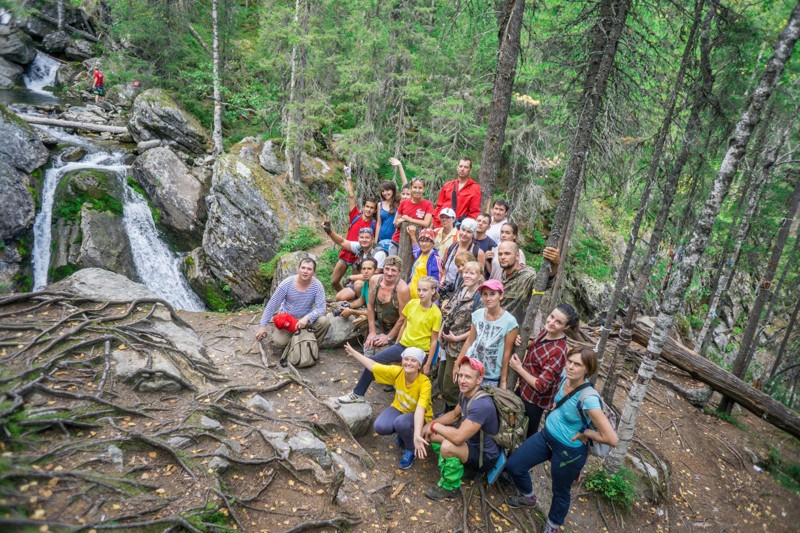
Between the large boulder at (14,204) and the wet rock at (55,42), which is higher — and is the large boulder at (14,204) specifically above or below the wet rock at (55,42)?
below

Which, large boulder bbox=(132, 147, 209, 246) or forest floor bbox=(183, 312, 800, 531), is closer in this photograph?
forest floor bbox=(183, 312, 800, 531)

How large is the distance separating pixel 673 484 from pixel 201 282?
15217mm

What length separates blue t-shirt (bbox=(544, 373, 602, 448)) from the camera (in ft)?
13.7

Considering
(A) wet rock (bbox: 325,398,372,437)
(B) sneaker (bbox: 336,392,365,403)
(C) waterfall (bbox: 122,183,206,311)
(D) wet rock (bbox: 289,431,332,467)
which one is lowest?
(C) waterfall (bbox: 122,183,206,311)

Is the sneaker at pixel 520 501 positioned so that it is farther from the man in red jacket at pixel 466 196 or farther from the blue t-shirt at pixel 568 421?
the man in red jacket at pixel 466 196

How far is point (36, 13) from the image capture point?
977 inches

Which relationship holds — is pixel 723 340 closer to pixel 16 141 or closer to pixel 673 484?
pixel 673 484

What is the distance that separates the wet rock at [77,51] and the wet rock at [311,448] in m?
32.3

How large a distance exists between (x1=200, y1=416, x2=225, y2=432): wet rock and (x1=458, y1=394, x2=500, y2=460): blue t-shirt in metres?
2.90

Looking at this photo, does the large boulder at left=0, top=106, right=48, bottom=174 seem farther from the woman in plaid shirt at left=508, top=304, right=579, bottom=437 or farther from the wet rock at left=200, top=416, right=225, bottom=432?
the woman in plaid shirt at left=508, top=304, right=579, bottom=437

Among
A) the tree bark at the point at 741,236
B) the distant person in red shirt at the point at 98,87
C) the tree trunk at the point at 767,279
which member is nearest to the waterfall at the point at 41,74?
the distant person in red shirt at the point at 98,87

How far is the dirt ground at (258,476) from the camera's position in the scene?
3217mm

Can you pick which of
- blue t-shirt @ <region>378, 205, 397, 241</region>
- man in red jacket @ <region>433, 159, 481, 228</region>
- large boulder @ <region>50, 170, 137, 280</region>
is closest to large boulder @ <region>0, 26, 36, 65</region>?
large boulder @ <region>50, 170, 137, 280</region>

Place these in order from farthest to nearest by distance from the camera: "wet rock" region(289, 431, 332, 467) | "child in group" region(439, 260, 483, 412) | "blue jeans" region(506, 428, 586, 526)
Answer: "child in group" region(439, 260, 483, 412) → "wet rock" region(289, 431, 332, 467) → "blue jeans" region(506, 428, 586, 526)
